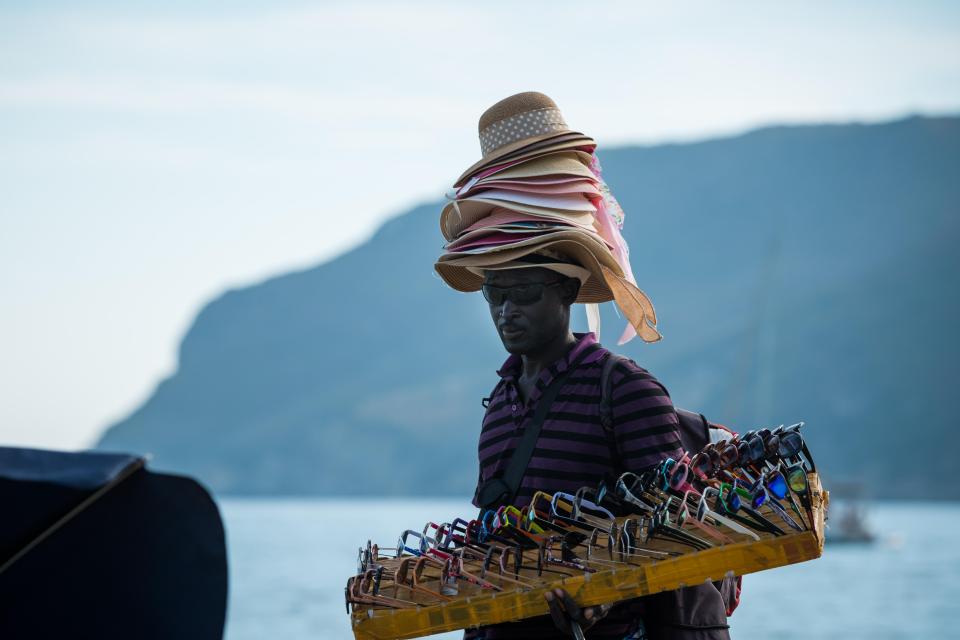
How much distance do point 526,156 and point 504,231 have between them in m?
0.23

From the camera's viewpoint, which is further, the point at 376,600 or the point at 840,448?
the point at 840,448

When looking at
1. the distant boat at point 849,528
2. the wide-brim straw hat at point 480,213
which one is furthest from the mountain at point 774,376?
the wide-brim straw hat at point 480,213

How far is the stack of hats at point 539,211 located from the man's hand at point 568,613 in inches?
36.0

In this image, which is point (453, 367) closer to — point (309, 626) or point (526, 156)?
point (309, 626)

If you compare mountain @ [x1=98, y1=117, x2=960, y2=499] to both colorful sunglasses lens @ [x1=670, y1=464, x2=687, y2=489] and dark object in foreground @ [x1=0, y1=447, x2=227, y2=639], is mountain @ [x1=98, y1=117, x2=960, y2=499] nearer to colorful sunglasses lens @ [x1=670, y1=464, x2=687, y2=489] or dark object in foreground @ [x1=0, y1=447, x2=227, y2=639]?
dark object in foreground @ [x1=0, y1=447, x2=227, y2=639]

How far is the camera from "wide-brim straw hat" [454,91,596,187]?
3.86 meters

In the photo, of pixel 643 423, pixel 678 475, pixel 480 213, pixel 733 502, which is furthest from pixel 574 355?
pixel 733 502

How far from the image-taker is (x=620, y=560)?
3211mm

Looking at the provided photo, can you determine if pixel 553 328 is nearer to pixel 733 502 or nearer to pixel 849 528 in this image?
pixel 733 502

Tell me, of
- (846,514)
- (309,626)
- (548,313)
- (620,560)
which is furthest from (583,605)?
(846,514)

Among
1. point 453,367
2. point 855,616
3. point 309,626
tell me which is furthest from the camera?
point 453,367

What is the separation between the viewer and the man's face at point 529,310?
3750mm

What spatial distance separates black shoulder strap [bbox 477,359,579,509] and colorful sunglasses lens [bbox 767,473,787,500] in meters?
0.80

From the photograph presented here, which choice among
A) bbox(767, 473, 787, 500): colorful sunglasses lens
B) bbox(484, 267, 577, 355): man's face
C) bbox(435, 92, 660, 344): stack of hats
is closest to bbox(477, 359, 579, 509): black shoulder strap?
bbox(484, 267, 577, 355): man's face
